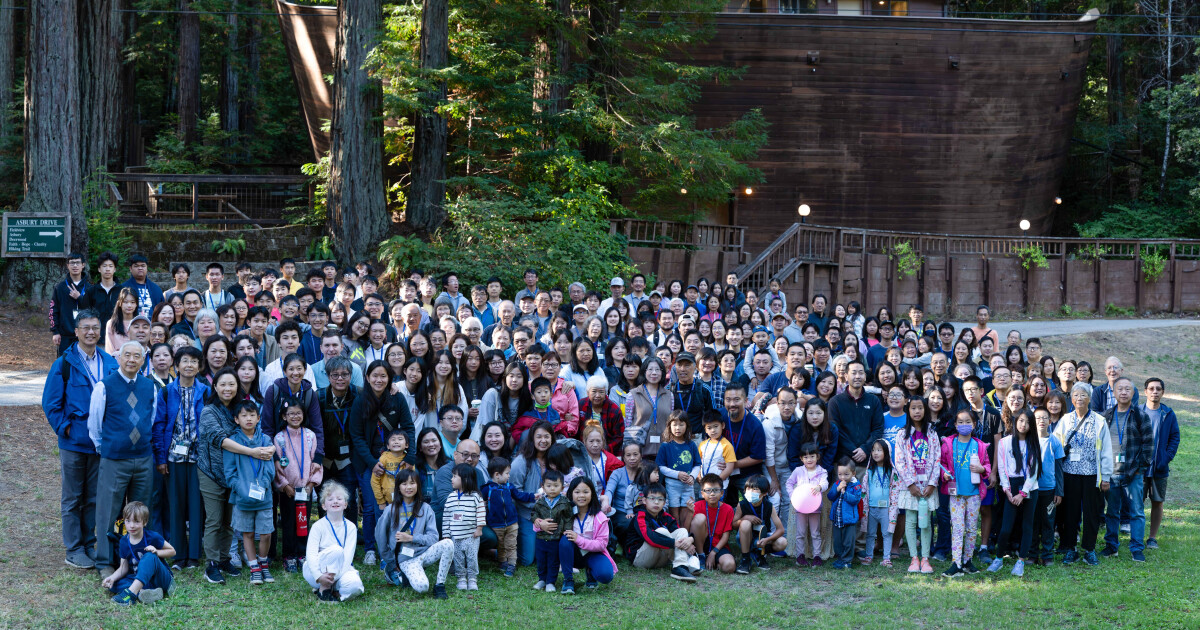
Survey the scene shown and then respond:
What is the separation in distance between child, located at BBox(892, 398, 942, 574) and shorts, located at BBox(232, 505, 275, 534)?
486cm

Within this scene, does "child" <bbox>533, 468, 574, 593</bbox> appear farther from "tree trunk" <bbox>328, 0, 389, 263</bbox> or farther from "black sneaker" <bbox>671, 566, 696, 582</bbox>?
"tree trunk" <bbox>328, 0, 389, 263</bbox>

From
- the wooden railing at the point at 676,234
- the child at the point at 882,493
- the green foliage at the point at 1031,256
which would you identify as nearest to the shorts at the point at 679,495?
the child at the point at 882,493

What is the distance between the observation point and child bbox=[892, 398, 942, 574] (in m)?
7.92

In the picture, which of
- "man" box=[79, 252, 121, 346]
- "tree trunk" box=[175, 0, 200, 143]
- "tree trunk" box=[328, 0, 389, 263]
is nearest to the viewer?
"man" box=[79, 252, 121, 346]

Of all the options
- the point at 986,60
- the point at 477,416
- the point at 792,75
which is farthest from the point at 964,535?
the point at 986,60

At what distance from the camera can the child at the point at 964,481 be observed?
7.89 metres

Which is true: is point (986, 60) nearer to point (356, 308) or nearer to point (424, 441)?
point (356, 308)

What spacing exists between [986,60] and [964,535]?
18.0m

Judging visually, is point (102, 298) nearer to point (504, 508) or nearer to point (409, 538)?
point (409, 538)

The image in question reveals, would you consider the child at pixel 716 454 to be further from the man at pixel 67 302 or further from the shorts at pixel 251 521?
the man at pixel 67 302

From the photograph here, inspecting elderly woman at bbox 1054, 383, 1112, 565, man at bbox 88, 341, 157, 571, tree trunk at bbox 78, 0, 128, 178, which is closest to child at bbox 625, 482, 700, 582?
elderly woman at bbox 1054, 383, 1112, 565

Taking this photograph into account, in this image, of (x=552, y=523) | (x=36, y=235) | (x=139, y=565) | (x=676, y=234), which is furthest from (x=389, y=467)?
(x=676, y=234)

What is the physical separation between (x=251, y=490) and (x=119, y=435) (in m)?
0.94

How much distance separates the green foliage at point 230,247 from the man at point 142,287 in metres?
5.96
